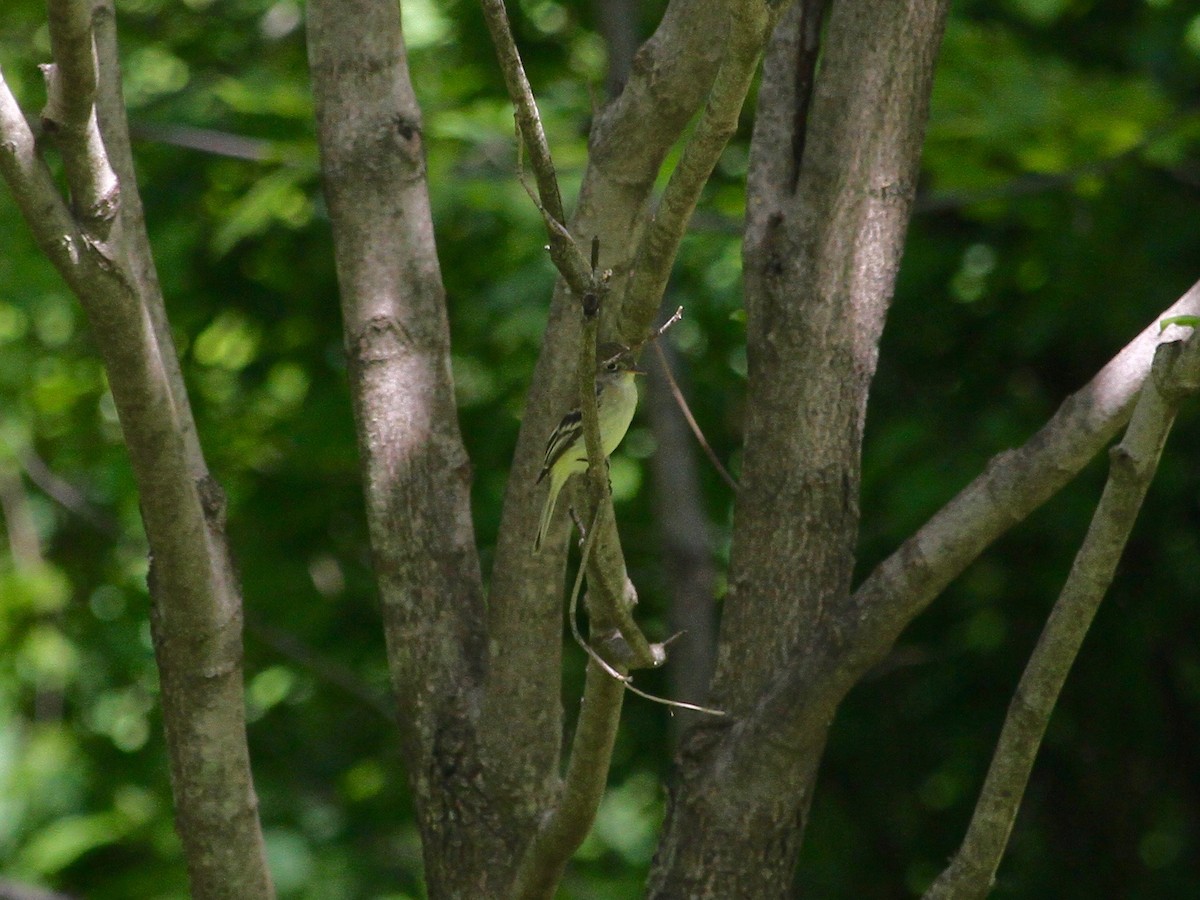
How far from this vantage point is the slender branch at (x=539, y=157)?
6.91 ft

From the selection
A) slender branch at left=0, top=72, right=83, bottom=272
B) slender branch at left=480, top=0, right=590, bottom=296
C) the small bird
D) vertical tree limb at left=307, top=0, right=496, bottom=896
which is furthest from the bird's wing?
slender branch at left=0, top=72, right=83, bottom=272

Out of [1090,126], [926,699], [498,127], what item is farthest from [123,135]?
[926,699]

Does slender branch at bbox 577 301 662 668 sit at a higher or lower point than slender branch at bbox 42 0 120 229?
lower

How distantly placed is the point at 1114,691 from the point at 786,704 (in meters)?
3.53

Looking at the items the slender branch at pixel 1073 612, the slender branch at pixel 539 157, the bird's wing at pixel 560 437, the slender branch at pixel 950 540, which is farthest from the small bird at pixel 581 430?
the slender branch at pixel 1073 612

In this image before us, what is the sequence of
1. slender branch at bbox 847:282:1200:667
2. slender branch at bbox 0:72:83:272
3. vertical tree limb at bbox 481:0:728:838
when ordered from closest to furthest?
slender branch at bbox 0:72:83:272 < slender branch at bbox 847:282:1200:667 < vertical tree limb at bbox 481:0:728:838

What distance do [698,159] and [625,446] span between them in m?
4.48

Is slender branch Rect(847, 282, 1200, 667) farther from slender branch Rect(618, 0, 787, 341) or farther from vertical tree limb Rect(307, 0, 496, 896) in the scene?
vertical tree limb Rect(307, 0, 496, 896)

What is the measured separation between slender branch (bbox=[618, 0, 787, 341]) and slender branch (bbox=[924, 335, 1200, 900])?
2.98 ft

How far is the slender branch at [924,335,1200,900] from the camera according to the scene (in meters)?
2.52

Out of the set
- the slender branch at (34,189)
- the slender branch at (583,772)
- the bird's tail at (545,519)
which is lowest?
the slender branch at (583,772)

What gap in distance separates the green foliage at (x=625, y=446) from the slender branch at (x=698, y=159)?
9.64 feet

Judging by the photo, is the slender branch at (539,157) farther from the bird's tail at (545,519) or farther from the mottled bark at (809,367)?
the mottled bark at (809,367)

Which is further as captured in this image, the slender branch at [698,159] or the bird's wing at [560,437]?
the bird's wing at [560,437]
